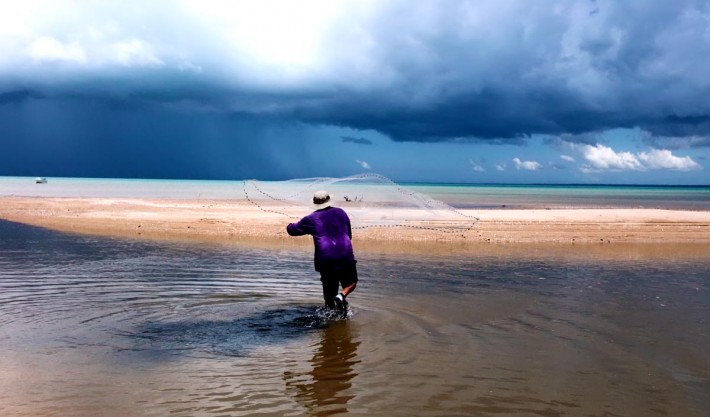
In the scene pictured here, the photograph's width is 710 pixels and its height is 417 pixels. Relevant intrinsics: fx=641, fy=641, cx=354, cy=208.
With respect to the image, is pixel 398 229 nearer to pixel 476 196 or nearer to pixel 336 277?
pixel 336 277

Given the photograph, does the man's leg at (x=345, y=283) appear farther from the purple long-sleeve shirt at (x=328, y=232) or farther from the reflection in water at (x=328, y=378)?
the reflection in water at (x=328, y=378)

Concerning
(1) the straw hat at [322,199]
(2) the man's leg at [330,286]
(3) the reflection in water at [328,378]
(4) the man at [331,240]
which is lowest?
(3) the reflection in water at [328,378]

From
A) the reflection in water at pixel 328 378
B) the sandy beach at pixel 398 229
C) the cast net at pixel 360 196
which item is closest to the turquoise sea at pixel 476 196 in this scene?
the sandy beach at pixel 398 229

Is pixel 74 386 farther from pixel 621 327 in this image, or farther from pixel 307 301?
pixel 621 327

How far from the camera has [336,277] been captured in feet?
35.1

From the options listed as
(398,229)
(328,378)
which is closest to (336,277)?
(328,378)

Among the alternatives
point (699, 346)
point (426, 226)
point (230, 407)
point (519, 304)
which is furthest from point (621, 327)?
point (426, 226)

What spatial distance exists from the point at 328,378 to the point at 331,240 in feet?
10.4

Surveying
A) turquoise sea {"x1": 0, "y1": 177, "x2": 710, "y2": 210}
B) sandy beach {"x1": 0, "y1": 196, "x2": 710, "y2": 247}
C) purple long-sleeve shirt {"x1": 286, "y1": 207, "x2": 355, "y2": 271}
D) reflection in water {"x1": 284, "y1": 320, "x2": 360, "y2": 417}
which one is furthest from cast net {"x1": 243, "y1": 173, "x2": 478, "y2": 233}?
turquoise sea {"x1": 0, "y1": 177, "x2": 710, "y2": 210}

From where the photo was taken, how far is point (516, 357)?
8734mm

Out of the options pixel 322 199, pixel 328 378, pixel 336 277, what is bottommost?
pixel 328 378

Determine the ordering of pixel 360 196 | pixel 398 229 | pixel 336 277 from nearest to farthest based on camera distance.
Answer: pixel 336 277, pixel 360 196, pixel 398 229

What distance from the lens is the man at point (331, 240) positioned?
10.4 m

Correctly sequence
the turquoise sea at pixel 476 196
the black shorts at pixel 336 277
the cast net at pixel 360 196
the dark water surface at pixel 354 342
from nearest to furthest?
1. the dark water surface at pixel 354 342
2. the black shorts at pixel 336 277
3. the cast net at pixel 360 196
4. the turquoise sea at pixel 476 196
